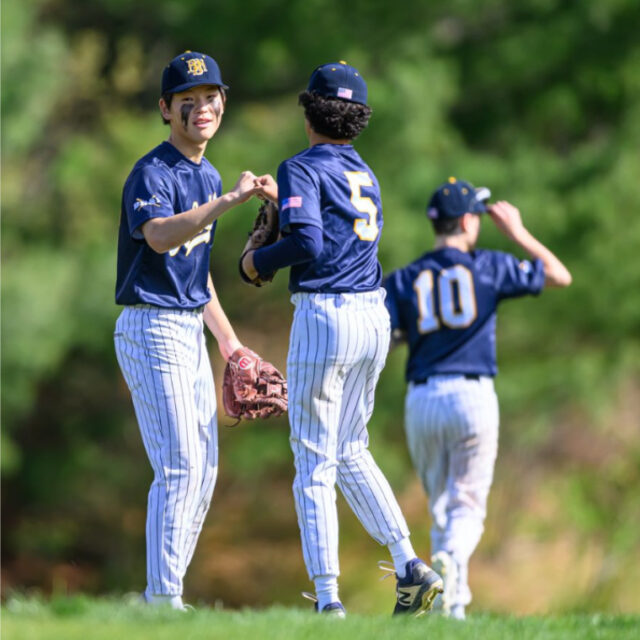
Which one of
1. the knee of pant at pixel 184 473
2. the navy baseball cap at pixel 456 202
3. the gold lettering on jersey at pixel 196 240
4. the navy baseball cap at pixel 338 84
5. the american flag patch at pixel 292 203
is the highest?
the navy baseball cap at pixel 338 84

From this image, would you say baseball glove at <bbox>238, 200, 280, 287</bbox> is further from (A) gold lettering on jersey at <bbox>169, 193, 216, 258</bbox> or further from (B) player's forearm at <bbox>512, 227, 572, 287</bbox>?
(B) player's forearm at <bbox>512, 227, 572, 287</bbox>

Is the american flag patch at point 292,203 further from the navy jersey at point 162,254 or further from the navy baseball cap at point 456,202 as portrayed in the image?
the navy baseball cap at point 456,202

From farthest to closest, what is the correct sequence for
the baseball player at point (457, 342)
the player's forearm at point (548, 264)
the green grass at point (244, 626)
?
1. the baseball player at point (457, 342)
2. the player's forearm at point (548, 264)
3. the green grass at point (244, 626)

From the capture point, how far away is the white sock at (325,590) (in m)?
5.18

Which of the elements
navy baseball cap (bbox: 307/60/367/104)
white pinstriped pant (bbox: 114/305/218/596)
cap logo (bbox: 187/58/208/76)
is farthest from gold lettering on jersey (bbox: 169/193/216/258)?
navy baseball cap (bbox: 307/60/367/104)

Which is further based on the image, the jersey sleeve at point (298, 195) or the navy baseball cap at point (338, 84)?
the navy baseball cap at point (338, 84)

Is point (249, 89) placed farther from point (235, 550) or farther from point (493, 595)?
point (493, 595)

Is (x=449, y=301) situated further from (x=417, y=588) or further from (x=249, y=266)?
(x=417, y=588)

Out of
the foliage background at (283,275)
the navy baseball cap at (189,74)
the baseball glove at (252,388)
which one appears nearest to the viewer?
the navy baseball cap at (189,74)

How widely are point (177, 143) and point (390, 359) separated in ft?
28.5

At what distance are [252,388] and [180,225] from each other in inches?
34.9

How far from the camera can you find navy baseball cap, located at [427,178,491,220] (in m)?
7.39

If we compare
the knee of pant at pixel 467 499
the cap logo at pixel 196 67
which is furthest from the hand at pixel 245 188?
the knee of pant at pixel 467 499

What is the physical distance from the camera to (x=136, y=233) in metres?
5.23
